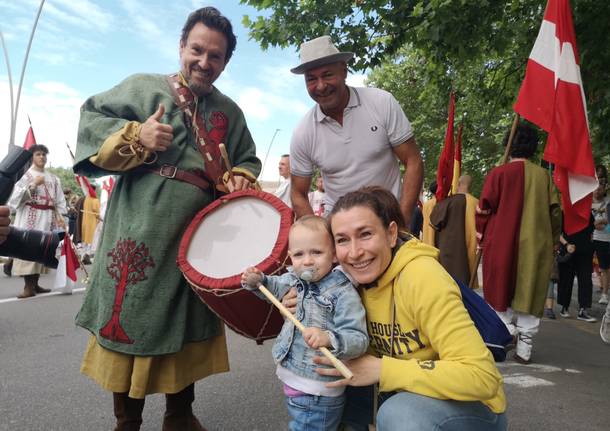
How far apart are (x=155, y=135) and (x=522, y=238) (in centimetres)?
320

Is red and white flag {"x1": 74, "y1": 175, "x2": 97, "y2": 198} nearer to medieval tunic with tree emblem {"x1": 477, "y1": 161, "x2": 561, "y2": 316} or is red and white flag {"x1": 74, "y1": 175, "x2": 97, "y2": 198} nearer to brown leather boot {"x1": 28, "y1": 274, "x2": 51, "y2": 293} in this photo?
brown leather boot {"x1": 28, "y1": 274, "x2": 51, "y2": 293}

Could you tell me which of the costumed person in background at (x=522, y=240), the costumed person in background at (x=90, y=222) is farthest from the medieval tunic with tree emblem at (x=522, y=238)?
the costumed person in background at (x=90, y=222)

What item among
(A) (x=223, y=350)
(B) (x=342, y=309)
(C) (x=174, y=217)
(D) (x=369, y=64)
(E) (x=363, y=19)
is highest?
(E) (x=363, y=19)

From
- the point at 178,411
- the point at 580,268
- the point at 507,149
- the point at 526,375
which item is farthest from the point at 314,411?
the point at 580,268

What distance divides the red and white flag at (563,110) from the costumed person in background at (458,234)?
1.69 meters

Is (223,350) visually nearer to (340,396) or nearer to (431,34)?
(340,396)

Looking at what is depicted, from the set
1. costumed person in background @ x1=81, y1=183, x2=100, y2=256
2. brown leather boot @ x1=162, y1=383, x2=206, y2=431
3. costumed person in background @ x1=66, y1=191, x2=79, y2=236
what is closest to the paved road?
brown leather boot @ x1=162, y1=383, x2=206, y2=431

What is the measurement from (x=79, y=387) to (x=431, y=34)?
14.6 feet

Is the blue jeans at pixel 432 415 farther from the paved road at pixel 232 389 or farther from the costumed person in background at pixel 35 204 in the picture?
the costumed person in background at pixel 35 204

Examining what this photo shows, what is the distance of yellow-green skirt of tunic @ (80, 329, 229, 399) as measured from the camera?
7.01ft

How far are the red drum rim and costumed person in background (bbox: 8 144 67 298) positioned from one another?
5042 millimetres

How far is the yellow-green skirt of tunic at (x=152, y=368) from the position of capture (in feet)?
7.01

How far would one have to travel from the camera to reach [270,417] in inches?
113

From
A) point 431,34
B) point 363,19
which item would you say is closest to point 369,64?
point 363,19
